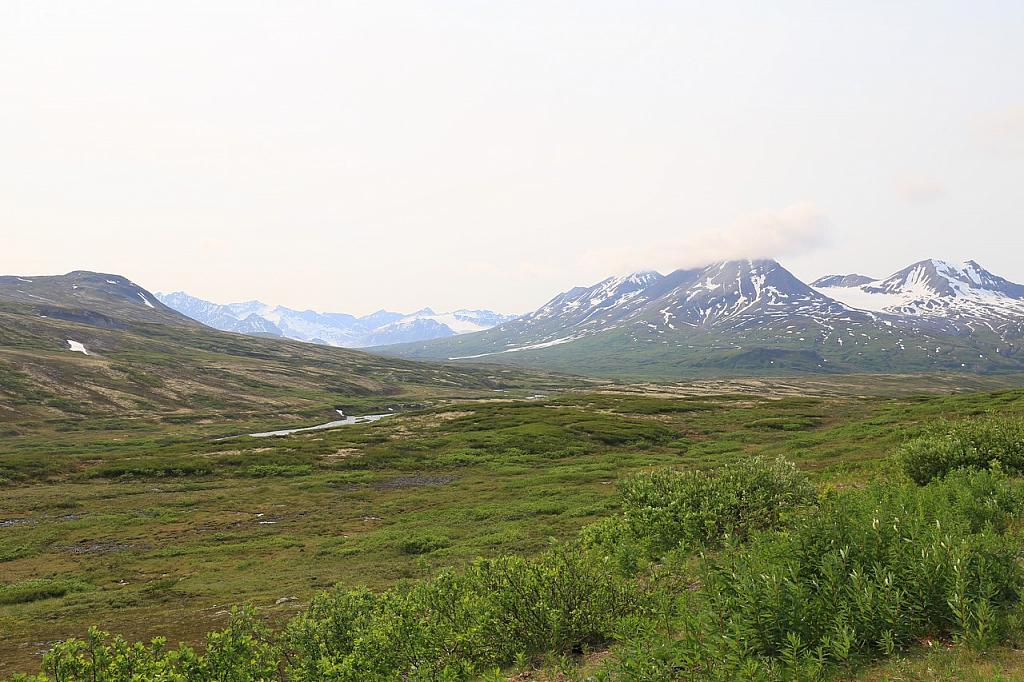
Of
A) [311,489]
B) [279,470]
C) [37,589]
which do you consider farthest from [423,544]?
[279,470]

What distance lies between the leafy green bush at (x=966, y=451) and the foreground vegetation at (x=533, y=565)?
169mm

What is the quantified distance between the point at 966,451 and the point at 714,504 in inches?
378

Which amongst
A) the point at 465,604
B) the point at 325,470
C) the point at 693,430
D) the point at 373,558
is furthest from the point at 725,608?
the point at 693,430

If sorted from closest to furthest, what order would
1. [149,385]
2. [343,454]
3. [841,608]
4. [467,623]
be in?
[841,608], [467,623], [343,454], [149,385]

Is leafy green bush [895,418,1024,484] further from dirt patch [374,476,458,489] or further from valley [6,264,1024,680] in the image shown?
dirt patch [374,476,458,489]

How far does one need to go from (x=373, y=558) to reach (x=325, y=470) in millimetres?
36201

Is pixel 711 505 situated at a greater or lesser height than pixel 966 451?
lesser

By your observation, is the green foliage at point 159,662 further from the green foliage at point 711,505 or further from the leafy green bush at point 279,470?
the leafy green bush at point 279,470

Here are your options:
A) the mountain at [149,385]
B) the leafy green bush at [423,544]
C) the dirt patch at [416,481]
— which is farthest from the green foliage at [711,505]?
the mountain at [149,385]

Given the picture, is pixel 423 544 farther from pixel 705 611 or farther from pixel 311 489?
pixel 311 489

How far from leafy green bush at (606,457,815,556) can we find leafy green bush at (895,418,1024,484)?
204 inches

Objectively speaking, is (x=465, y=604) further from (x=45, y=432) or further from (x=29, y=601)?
(x=45, y=432)

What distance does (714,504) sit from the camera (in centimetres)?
1491

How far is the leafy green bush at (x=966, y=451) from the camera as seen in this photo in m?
16.7
